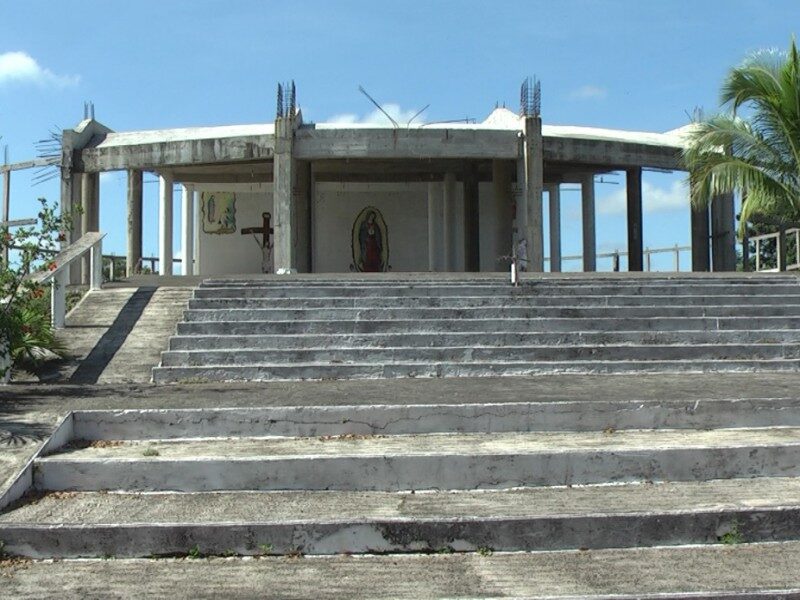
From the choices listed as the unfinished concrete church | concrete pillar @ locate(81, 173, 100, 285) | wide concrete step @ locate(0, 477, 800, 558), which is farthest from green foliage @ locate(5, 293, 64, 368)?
concrete pillar @ locate(81, 173, 100, 285)

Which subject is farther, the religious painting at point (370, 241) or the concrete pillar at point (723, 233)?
the religious painting at point (370, 241)

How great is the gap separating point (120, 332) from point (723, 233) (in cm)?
1902

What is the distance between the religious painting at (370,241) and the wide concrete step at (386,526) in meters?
23.8

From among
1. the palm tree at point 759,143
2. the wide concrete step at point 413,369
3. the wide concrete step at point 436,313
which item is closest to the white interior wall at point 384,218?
the palm tree at point 759,143

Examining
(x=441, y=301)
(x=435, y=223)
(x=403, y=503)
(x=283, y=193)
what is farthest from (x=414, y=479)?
(x=435, y=223)

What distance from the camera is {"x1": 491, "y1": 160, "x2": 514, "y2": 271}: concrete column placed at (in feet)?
80.1

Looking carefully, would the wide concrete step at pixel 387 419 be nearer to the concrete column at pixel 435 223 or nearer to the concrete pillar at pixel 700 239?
the concrete pillar at pixel 700 239

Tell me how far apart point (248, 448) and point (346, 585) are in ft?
6.19

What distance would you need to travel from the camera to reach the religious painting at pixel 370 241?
2862cm

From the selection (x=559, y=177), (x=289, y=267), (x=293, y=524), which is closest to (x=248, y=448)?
(x=293, y=524)

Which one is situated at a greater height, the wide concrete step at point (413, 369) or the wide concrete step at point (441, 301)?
the wide concrete step at point (441, 301)

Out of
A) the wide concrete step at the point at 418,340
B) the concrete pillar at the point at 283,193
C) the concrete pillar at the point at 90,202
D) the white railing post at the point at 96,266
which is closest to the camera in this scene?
the wide concrete step at the point at 418,340

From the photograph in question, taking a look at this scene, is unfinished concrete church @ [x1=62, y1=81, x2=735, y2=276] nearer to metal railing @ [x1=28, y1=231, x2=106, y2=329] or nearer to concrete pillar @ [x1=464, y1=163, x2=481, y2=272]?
concrete pillar @ [x1=464, y1=163, x2=481, y2=272]

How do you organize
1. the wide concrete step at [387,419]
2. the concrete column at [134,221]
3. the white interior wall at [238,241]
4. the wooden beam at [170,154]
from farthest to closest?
the white interior wall at [238,241], the concrete column at [134,221], the wooden beam at [170,154], the wide concrete step at [387,419]
